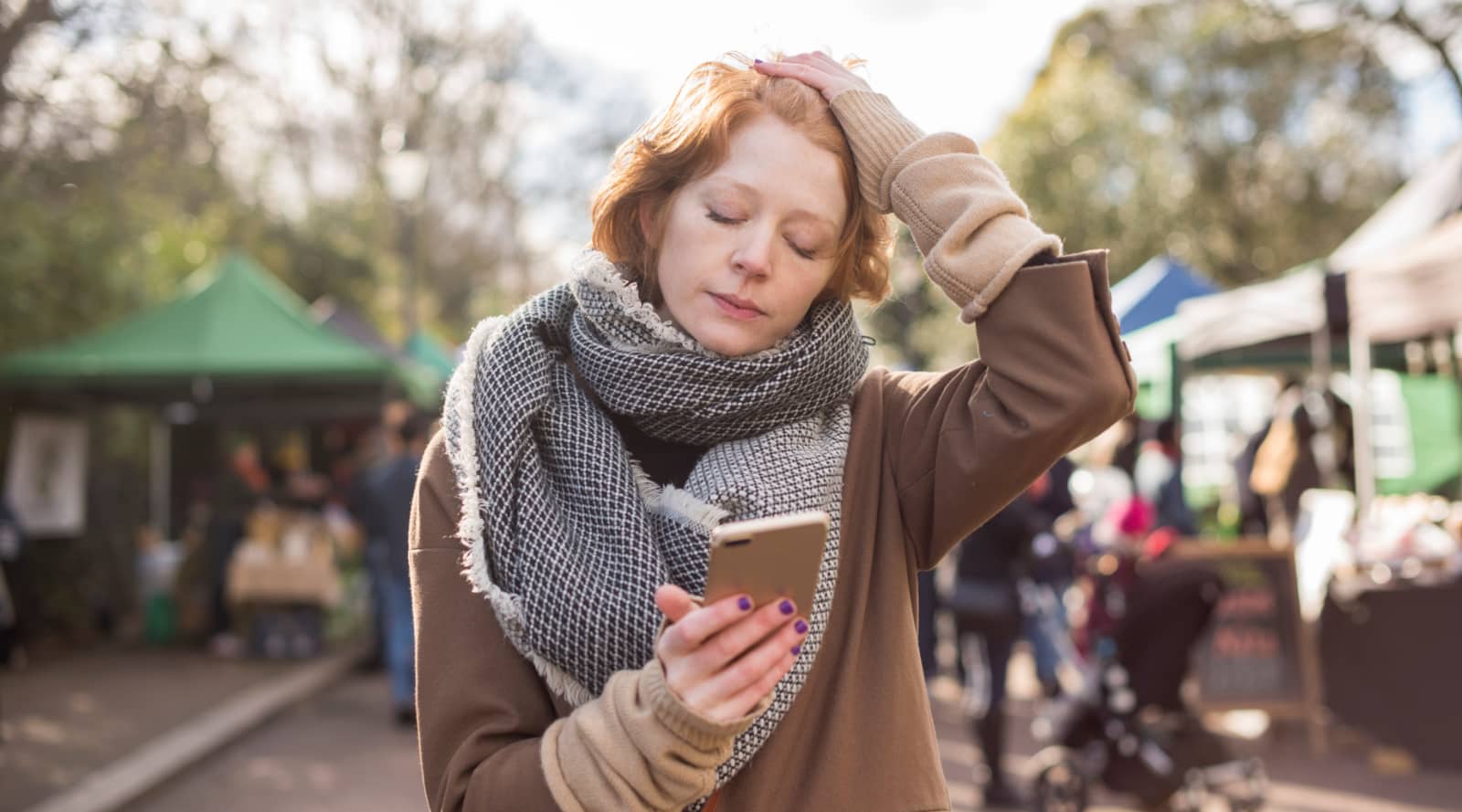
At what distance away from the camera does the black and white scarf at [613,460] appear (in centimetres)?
155

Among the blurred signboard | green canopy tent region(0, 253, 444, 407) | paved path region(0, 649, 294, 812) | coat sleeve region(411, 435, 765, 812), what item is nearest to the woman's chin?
coat sleeve region(411, 435, 765, 812)

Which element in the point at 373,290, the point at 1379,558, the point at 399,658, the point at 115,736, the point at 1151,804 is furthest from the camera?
the point at 373,290

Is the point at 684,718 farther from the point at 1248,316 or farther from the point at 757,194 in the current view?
the point at 1248,316

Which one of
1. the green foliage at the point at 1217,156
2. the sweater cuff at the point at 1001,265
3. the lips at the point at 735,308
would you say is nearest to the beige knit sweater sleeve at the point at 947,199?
the sweater cuff at the point at 1001,265

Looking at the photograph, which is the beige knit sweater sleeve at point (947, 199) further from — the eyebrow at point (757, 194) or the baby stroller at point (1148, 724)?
the baby stroller at point (1148, 724)

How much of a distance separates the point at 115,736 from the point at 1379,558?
23.9 ft

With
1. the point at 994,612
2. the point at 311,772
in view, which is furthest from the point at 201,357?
the point at 994,612

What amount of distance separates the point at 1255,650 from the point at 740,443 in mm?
7144

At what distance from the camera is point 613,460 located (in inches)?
65.4

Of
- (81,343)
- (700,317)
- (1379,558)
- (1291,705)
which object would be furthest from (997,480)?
(81,343)

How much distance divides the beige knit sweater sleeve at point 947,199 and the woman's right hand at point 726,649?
51 centimetres

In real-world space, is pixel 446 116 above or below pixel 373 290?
above

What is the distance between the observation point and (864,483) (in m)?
1.75

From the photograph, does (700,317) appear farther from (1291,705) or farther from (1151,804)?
(1291,705)
